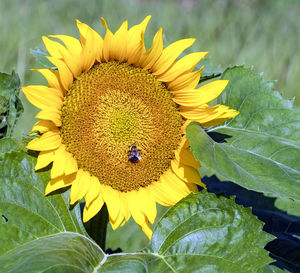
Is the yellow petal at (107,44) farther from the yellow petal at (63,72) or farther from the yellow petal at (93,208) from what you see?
the yellow petal at (93,208)

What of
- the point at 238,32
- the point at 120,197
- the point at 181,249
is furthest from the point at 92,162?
the point at 238,32

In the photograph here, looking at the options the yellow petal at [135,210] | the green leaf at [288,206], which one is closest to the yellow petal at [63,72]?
the yellow petal at [135,210]

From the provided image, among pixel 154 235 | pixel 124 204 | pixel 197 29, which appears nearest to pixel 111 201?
pixel 124 204

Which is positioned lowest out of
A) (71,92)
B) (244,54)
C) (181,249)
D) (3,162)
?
(181,249)

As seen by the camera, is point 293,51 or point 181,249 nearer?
point 181,249

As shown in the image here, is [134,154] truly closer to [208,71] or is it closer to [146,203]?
[146,203]

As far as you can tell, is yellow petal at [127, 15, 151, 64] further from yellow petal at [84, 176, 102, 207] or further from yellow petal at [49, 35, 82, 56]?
yellow petal at [84, 176, 102, 207]

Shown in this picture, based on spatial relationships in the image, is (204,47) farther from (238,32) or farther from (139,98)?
(139,98)
